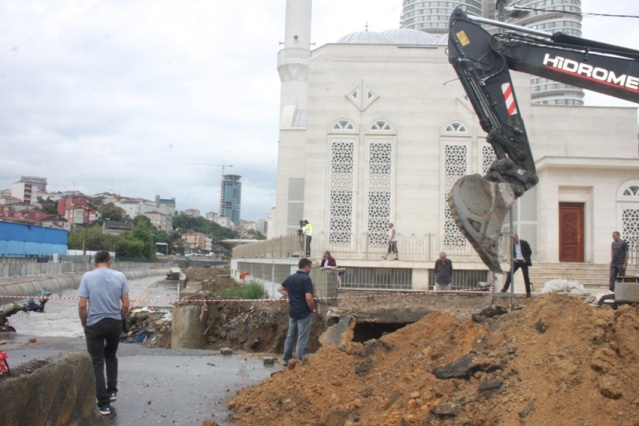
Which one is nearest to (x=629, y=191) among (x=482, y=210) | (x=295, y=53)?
(x=482, y=210)

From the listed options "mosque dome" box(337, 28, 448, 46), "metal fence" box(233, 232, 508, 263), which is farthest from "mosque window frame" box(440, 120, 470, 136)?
"mosque dome" box(337, 28, 448, 46)

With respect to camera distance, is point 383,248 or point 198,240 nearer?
point 383,248

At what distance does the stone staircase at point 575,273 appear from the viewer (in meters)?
18.4

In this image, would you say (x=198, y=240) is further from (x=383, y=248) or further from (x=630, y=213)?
(x=630, y=213)

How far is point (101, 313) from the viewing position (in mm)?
6234

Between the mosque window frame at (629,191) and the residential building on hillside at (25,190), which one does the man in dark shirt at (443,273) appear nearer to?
the mosque window frame at (629,191)

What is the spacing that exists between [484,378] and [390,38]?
2941cm

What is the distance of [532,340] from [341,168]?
17381 millimetres

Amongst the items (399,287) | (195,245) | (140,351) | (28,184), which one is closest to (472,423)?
(140,351)

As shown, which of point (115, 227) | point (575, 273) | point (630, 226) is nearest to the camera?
point (575, 273)

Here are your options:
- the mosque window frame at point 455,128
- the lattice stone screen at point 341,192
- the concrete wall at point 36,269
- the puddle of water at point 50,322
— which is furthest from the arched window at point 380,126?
the concrete wall at point 36,269

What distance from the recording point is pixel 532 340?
245 inches

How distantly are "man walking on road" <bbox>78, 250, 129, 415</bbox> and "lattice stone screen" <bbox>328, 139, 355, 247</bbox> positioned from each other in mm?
16473

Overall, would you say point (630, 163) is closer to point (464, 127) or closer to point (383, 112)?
point (464, 127)
